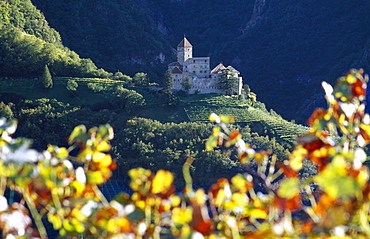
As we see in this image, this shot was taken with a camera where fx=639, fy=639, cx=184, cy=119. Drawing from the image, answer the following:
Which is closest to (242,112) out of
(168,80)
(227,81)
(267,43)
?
(227,81)

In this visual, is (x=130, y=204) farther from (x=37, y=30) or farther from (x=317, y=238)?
(x=37, y=30)

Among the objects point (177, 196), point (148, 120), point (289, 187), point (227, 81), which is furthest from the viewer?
point (227, 81)

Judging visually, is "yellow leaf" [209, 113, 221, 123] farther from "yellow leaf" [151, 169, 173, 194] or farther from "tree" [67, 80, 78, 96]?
"tree" [67, 80, 78, 96]

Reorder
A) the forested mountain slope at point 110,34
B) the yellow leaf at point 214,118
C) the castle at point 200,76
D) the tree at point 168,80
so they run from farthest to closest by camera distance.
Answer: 1. the forested mountain slope at point 110,34
2. the castle at point 200,76
3. the tree at point 168,80
4. the yellow leaf at point 214,118

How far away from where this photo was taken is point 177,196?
11.7ft

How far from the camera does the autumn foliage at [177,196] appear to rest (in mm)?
3000

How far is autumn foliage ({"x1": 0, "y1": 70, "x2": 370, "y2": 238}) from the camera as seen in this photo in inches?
118

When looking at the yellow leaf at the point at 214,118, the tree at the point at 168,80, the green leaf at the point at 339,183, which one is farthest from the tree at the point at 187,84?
the green leaf at the point at 339,183

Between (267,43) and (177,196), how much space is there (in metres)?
69.8

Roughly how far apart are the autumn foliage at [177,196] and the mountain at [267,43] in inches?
2066

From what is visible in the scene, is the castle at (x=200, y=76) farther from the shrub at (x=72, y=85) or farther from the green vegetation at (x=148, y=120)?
the shrub at (x=72, y=85)

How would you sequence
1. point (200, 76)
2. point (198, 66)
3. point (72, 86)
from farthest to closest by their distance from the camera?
point (198, 66)
point (200, 76)
point (72, 86)

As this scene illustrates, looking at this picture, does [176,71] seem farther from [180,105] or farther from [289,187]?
[289,187]

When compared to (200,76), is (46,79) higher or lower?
lower
